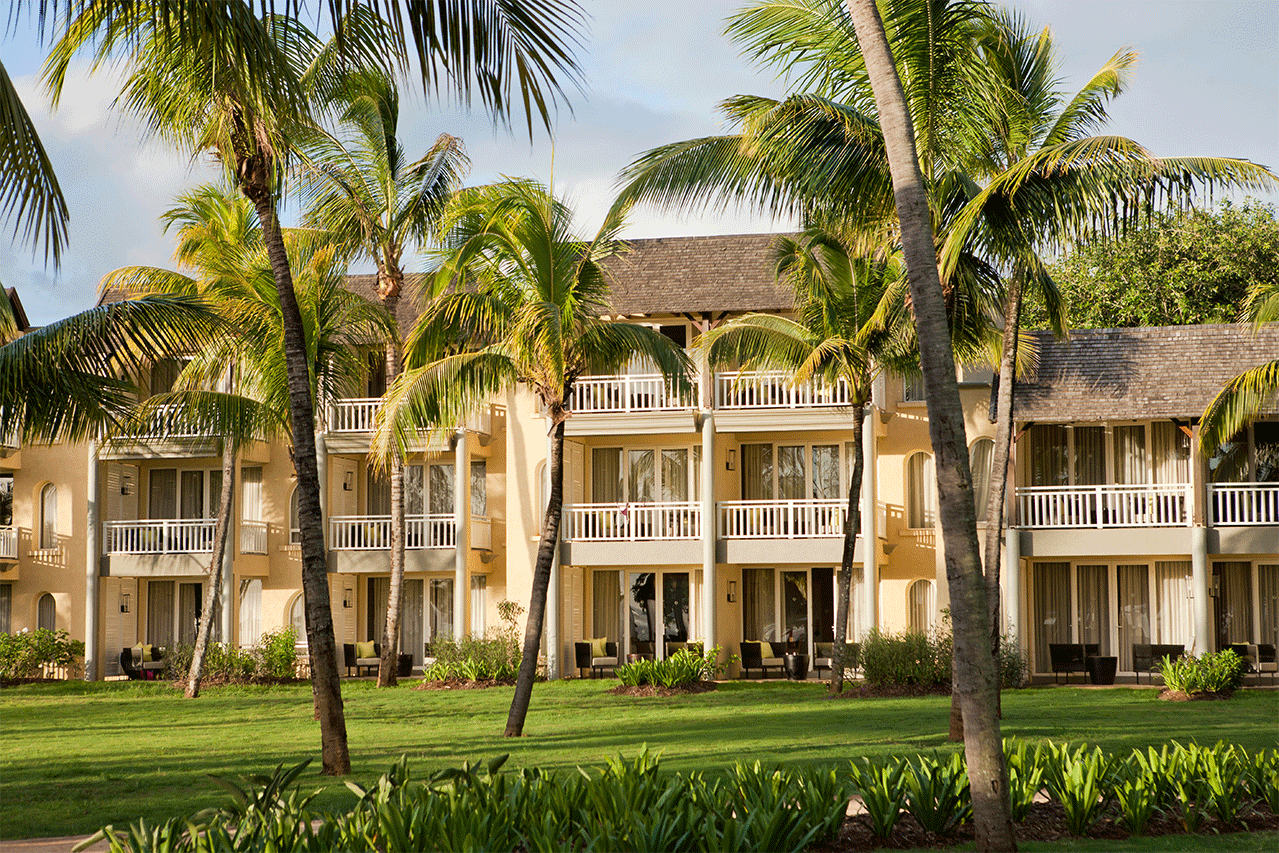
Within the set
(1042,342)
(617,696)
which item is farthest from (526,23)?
(1042,342)

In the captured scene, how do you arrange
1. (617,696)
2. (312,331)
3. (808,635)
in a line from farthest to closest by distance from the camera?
1. (808,635)
2. (617,696)
3. (312,331)

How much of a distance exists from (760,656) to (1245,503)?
9738mm

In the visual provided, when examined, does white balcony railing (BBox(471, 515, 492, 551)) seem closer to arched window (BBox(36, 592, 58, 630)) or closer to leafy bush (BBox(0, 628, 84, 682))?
leafy bush (BBox(0, 628, 84, 682))

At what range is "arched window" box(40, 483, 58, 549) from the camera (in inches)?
1152

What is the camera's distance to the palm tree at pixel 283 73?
201 inches

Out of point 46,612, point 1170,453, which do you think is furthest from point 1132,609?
point 46,612

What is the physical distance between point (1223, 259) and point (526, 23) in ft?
102

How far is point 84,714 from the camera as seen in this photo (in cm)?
2002

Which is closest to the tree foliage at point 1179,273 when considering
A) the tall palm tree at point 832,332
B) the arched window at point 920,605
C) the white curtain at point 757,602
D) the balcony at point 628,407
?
the arched window at point 920,605

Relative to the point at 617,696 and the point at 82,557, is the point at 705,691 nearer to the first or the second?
the point at 617,696

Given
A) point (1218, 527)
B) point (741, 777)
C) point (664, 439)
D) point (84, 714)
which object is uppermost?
point (664, 439)

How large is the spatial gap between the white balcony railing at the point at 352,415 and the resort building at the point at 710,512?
0.26 feet

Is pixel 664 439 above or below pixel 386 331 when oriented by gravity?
below

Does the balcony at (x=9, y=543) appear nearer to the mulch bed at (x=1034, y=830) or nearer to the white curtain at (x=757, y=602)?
the white curtain at (x=757, y=602)
